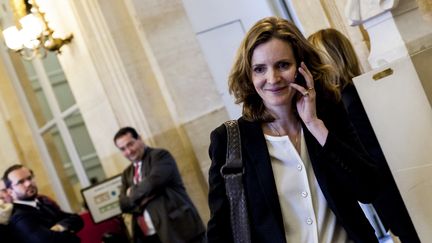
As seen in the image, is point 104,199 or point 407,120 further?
point 104,199

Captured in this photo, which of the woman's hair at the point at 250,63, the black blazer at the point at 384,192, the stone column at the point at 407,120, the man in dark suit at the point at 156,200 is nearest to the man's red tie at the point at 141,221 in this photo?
the man in dark suit at the point at 156,200

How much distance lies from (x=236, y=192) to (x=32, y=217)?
11.3ft

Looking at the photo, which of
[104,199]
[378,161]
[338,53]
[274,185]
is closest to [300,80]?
[274,185]

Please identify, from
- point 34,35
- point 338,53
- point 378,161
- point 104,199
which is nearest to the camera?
point 378,161

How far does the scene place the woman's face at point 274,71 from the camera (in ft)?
6.30

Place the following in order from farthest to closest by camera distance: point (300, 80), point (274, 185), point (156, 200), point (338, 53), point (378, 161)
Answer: point (156, 200) < point (338, 53) < point (378, 161) < point (300, 80) < point (274, 185)

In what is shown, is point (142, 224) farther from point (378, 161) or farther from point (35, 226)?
point (378, 161)

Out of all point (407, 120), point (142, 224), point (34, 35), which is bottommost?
point (142, 224)

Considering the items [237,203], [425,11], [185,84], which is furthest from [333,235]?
[185,84]

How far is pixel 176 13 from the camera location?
6.29 m

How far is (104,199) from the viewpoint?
Result: 19.7 feet

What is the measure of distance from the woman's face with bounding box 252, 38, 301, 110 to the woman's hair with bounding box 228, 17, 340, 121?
2 centimetres

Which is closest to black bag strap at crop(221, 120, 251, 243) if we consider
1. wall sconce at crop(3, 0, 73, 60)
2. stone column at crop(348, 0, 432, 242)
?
stone column at crop(348, 0, 432, 242)

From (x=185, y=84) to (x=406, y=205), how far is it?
4037 millimetres
